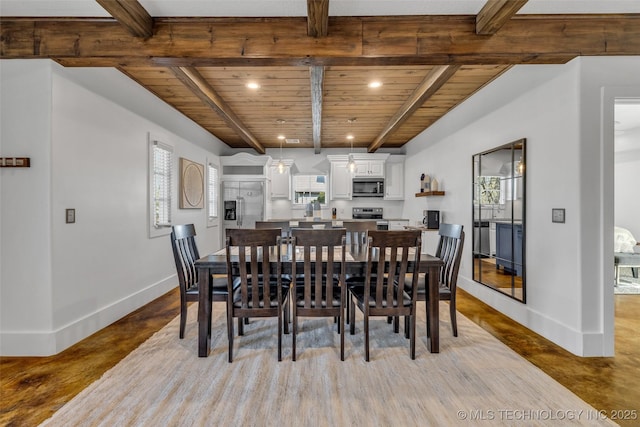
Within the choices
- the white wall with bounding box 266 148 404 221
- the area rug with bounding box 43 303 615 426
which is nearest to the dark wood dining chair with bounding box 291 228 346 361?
the area rug with bounding box 43 303 615 426

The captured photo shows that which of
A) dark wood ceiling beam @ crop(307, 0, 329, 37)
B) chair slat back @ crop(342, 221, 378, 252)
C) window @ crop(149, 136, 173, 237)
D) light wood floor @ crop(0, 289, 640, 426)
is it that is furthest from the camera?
window @ crop(149, 136, 173, 237)

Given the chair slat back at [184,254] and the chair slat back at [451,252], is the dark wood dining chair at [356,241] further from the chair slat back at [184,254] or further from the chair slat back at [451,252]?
the chair slat back at [184,254]

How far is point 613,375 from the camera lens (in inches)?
83.1

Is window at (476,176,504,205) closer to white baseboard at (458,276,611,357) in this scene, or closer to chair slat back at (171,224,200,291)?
white baseboard at (458,276,611,357)

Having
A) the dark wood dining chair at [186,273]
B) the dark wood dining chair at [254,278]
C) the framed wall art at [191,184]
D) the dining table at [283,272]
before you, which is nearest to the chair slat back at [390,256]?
the dining table at [283,272]

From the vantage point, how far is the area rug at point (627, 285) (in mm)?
4012

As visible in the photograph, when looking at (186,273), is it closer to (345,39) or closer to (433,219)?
(345,39)

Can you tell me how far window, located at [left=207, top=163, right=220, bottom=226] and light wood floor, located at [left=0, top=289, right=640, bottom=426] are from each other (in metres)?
2.71

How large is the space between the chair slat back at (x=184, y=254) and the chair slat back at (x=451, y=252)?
228cm

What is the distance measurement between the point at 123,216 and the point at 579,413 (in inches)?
162

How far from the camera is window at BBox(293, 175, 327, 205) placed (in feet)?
22.2

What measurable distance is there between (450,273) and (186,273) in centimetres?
238

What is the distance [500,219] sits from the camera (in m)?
3.41

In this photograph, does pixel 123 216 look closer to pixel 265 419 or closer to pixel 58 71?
pixel 58 71
